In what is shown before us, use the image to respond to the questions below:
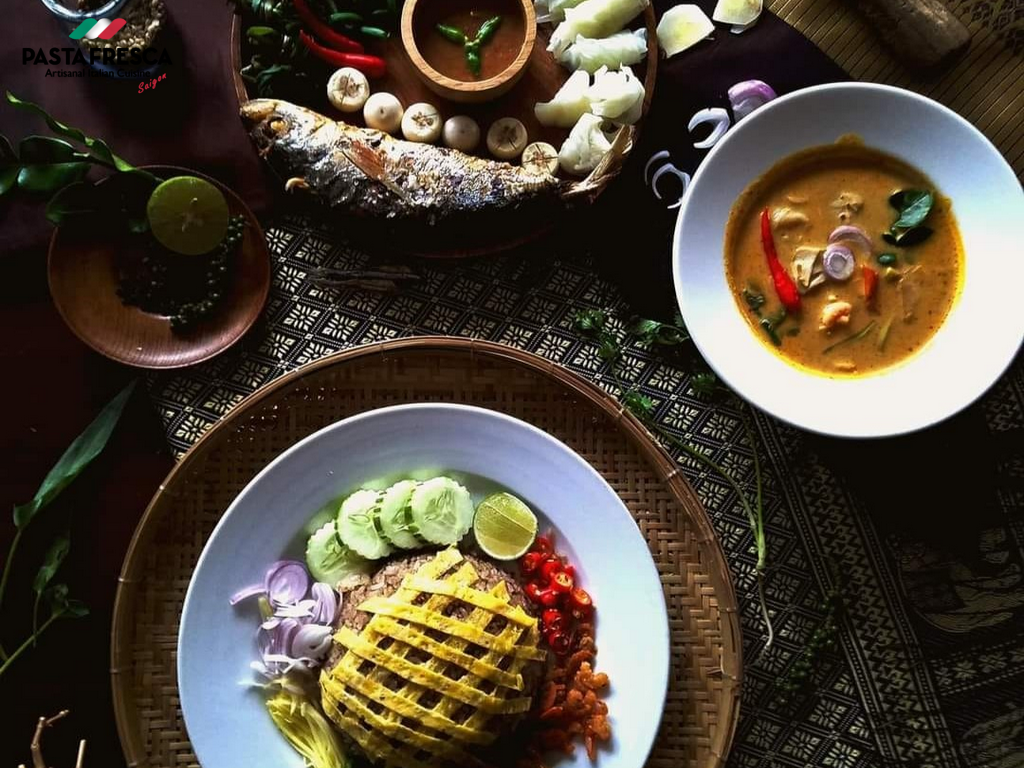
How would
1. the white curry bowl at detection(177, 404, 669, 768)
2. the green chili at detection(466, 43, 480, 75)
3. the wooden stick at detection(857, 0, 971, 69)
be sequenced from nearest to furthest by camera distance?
the white curry bowl at detection(177, 404, 669, 768) → the wooden stick at detection(857, 0, 971, 69) → the green chili at detection(466, 43, 480, 75)

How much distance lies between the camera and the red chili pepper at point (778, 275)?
95.1 inches

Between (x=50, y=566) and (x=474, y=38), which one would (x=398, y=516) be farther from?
(x=474, y=38)

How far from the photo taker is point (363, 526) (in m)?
2.41

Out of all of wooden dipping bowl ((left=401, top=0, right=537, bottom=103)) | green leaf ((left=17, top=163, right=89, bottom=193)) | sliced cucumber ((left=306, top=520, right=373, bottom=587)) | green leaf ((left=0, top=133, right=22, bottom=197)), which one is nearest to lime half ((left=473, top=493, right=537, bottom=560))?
sliced cucumber ((left=306, top=520, right=373, bottom=587))

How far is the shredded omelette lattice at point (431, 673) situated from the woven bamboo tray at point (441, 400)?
38 centimetres

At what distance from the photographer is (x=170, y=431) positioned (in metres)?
2.65

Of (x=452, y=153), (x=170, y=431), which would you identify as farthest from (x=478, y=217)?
(x=170, y=431)

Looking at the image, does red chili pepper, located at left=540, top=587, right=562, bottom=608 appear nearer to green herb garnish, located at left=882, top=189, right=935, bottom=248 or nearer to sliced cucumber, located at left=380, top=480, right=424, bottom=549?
sliced cucumber, located at left=380, top=480, right=424, bottom=549

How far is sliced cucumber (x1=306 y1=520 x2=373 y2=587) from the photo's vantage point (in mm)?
2457

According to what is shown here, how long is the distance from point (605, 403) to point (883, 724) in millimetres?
1238

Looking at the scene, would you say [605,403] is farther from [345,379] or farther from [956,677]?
[956,677]

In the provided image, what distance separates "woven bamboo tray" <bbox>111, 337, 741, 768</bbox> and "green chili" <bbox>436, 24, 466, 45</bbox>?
91cm

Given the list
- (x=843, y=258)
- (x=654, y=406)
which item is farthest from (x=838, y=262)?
(x=654, y=406)

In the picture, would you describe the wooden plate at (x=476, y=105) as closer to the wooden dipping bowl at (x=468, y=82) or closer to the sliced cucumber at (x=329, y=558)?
the wooden dipping bowl at (x=468, y=82)
